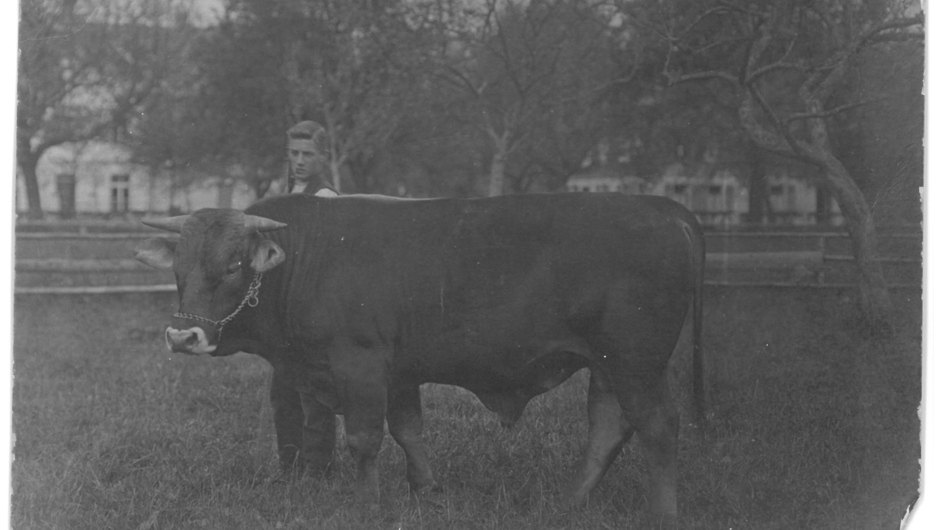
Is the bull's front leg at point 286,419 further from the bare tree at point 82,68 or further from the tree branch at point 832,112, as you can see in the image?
the tree branch at point 832,112

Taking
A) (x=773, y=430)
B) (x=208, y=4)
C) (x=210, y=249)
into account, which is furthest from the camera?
(x=208, y=4)

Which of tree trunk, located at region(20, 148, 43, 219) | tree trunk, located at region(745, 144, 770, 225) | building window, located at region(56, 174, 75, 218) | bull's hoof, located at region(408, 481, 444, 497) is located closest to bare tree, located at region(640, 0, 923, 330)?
tree trunk, located at region(745, 144, 770, 225)

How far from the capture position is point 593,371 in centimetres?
430

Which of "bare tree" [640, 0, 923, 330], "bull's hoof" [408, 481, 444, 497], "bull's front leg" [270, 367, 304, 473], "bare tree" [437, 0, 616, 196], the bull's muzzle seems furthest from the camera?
"bull's front leg" [270, 367, 304, 473]

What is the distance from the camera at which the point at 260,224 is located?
164 inches

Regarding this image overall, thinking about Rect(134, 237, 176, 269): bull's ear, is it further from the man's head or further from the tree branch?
the tree branch

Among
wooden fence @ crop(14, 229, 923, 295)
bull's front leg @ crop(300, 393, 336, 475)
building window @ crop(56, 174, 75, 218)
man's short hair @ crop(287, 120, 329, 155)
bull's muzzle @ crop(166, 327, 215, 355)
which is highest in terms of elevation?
man's short hair @ crop(287, 120, 329, 155)

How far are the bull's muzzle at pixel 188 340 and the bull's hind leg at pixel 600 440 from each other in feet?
6.44

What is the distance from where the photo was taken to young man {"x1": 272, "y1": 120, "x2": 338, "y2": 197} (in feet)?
15.8

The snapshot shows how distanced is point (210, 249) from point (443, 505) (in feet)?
5.81

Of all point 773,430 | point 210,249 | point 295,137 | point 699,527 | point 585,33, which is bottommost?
point 699,527

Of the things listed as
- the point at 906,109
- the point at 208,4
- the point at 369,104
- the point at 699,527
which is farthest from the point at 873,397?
the point at 208,4

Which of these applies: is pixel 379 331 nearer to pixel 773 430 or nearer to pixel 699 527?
pixel 699 527

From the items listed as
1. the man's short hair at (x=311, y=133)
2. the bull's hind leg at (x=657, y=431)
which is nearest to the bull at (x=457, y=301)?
the bull's hind leg at (x=657, y=431)
